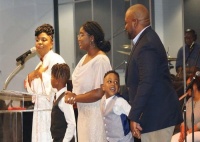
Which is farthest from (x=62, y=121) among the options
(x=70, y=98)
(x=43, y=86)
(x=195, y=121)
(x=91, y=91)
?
(x=195, y=121)

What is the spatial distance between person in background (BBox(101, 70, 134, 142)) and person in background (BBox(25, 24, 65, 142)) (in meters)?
0.50

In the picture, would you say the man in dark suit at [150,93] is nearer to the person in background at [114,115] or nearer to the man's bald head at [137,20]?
the man's bald head at [137,20]

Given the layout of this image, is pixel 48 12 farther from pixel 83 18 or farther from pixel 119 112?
pixel 119 112

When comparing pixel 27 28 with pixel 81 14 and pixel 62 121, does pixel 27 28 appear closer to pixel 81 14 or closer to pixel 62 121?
pixel 81 14

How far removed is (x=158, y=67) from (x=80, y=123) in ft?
3.69

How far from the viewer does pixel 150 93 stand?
337cm

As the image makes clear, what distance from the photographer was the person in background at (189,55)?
22.4 ft

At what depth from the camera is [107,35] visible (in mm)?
8992

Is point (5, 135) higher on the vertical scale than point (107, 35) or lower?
lower

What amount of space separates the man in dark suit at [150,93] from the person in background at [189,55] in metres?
3.32

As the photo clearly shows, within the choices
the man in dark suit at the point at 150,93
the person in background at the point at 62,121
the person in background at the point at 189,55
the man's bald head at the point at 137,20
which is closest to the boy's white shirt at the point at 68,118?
the person in background at the point at 62,121

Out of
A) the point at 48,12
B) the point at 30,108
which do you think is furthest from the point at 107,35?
the point at 30,108

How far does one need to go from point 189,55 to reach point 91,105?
3103mm

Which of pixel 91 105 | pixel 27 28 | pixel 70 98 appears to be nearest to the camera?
pixel 70 98
